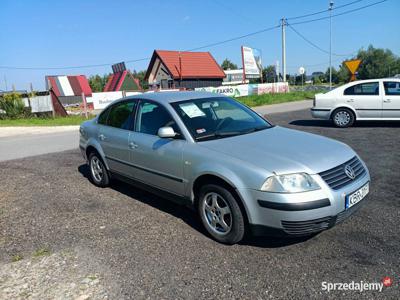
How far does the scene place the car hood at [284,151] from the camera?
3.32m

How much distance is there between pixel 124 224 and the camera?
4398 mm

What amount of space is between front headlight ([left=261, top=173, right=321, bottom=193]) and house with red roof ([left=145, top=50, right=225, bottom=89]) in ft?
147

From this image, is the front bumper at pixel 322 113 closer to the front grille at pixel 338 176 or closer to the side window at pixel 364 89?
the side window at pixel 364 89

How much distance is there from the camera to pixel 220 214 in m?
3.69

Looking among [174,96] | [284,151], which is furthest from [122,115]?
[284,151]

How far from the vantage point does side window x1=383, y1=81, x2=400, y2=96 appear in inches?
403

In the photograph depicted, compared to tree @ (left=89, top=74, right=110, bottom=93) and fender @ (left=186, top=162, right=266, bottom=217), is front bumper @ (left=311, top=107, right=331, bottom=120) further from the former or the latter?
tree @ (left=89, top=74, right=110, bottom=93)

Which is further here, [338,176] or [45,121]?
[45,121]

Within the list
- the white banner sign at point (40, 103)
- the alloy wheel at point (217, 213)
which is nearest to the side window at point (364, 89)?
the alloy wheel at point (217, 213)

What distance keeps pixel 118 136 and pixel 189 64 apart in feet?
151

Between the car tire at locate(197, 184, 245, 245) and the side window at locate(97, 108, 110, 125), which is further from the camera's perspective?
the side window at locate(97, 108, 110, 125)

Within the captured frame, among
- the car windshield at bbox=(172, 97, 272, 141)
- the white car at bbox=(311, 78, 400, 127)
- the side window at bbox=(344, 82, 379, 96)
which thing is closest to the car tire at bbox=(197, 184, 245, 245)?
the car windshield at bbox=(172, 97, 272, 141)

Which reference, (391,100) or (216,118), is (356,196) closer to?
(216,118)

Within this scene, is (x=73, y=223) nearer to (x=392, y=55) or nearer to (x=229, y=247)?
(x=229, y=247)
